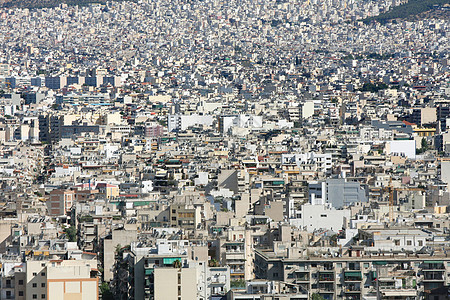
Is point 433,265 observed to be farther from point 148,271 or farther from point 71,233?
point 71,233

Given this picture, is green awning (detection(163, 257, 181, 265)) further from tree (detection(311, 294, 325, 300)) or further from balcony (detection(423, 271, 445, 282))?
balcony (detection(423, 271, 445, 282))

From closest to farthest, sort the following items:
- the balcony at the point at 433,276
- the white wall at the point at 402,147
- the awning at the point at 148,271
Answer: the awning at the point at 148,271 < the balcony at the point at 433,276 < the white wall at the point at 402,147

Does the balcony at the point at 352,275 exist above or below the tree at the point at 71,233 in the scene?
below

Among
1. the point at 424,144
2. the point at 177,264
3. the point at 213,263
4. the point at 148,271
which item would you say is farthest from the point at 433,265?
the point at 424,144

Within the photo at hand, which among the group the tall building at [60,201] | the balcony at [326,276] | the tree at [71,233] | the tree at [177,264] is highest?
the tall building at [60,201]

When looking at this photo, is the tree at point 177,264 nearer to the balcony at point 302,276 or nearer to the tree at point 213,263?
the tree at point 213,263

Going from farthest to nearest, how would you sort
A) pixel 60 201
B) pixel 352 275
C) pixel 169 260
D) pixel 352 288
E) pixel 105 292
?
1. pixel 60 201
2. pixel 105 292
3. pixel 352 275
4. pixel 352 288
5. pixel 169 260

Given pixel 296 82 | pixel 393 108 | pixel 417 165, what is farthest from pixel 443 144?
pixel 296 82

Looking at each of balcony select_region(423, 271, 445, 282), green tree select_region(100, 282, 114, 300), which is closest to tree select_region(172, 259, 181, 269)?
green tree select_region(100, 282, 114, 300)

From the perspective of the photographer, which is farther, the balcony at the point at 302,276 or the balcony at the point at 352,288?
the balcony at the point at 302,276

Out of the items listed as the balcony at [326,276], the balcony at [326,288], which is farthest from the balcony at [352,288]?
the balcony at [326,276]
